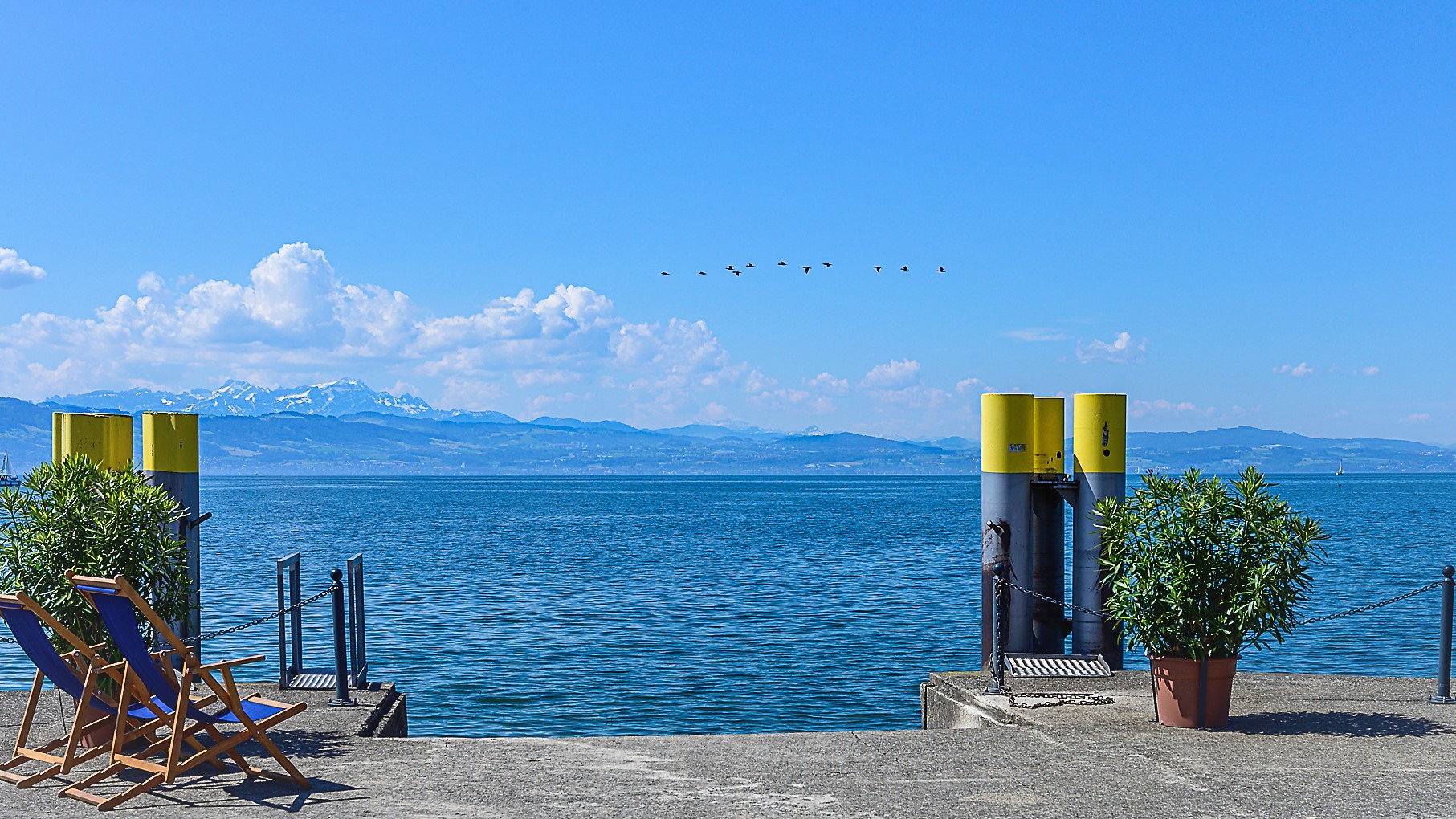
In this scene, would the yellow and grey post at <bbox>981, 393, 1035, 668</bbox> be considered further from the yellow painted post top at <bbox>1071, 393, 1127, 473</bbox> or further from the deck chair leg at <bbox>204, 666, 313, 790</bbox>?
the deck chair leg at <bbox>204, 666, 313, 790</bbox>

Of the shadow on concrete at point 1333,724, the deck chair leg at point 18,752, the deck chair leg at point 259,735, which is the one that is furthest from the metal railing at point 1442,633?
the deck chair leg at point 18,752

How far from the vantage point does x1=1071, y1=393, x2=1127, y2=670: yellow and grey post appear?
12086mm

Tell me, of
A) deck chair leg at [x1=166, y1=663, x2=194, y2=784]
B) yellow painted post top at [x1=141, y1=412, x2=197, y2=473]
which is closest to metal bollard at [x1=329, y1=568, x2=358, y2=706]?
yellow painted post top at [x1=141, y1=412, x2=197, y2=473]

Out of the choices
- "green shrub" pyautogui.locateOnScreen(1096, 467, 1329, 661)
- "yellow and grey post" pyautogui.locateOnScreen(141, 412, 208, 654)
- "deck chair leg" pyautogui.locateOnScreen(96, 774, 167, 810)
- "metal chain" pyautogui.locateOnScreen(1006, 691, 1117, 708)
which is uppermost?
"yellow and grey post" pyautogui.locateOnScreen(141, 412, 208, 654)

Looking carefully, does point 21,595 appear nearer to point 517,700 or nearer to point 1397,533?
point 517,700

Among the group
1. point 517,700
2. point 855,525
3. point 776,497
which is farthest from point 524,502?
point 517,700

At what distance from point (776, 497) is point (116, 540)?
136761 millimetres

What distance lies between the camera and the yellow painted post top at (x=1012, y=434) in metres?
12.3

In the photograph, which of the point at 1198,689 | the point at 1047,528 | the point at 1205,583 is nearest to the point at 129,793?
the point at 1198,689

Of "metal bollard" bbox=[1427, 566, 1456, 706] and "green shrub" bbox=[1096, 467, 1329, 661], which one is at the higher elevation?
"green shrub" bbox=[1096, 467, 1329, 661]

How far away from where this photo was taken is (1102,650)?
12242mm

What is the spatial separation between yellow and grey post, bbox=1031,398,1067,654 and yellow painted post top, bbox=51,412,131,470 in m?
8.22

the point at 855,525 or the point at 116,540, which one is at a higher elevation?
the point at 116,540

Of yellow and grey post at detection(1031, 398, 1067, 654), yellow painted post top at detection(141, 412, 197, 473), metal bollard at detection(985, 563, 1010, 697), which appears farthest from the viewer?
yellow and grey post at detection(1031, 398, 1067, 654)
